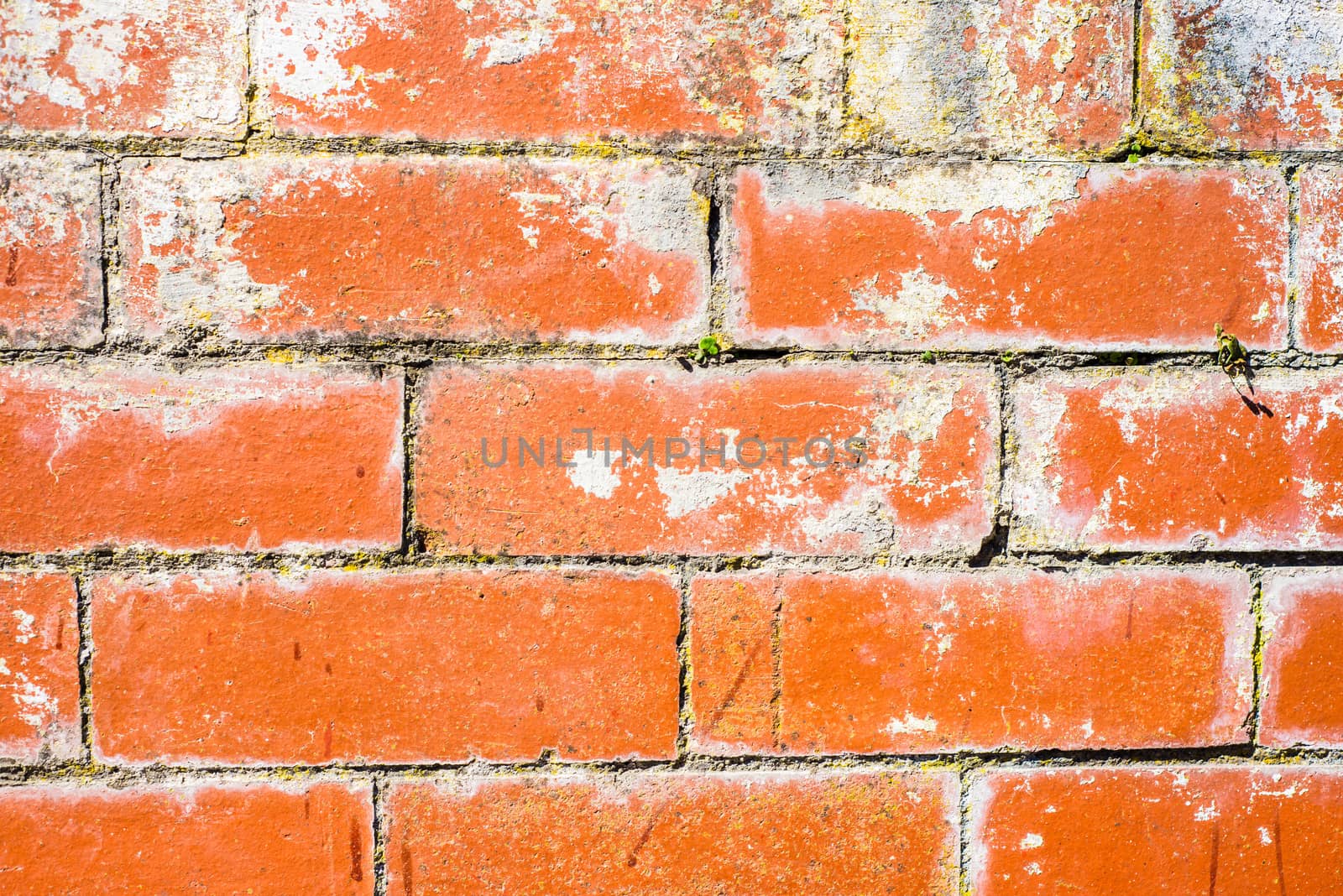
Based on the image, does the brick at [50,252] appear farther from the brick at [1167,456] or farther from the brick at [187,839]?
the brick at [1167,456]

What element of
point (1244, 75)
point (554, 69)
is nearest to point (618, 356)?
point (554, 69)

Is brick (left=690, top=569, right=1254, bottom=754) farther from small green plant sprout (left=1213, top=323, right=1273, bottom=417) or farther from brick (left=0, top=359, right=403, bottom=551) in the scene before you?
brick (left=0, top=359, right=403, bottom=551)

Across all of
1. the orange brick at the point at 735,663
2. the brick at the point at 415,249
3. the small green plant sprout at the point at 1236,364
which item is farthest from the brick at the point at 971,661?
the brick at the point at 415,249

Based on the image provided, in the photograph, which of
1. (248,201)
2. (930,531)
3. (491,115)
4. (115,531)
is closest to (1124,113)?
(930,531)

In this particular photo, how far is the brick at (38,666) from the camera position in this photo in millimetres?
770

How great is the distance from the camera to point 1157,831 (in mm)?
827

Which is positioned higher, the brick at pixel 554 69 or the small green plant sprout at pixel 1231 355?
the brick at pixel 554 69

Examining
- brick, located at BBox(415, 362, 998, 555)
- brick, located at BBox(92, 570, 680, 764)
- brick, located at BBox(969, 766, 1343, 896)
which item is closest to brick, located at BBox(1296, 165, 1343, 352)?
brick, located at BBox(415, 362, 998, 555)

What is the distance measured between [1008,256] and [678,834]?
2.15 feet

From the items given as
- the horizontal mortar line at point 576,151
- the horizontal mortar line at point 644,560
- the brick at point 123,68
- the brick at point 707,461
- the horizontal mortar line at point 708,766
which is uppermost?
the brick at point 123,68

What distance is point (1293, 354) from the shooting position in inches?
32.1

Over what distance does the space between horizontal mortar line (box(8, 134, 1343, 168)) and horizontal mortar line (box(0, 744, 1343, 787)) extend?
0.58 meters

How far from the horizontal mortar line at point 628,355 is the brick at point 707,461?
11mm

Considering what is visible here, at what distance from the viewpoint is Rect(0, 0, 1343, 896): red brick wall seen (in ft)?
2.53
